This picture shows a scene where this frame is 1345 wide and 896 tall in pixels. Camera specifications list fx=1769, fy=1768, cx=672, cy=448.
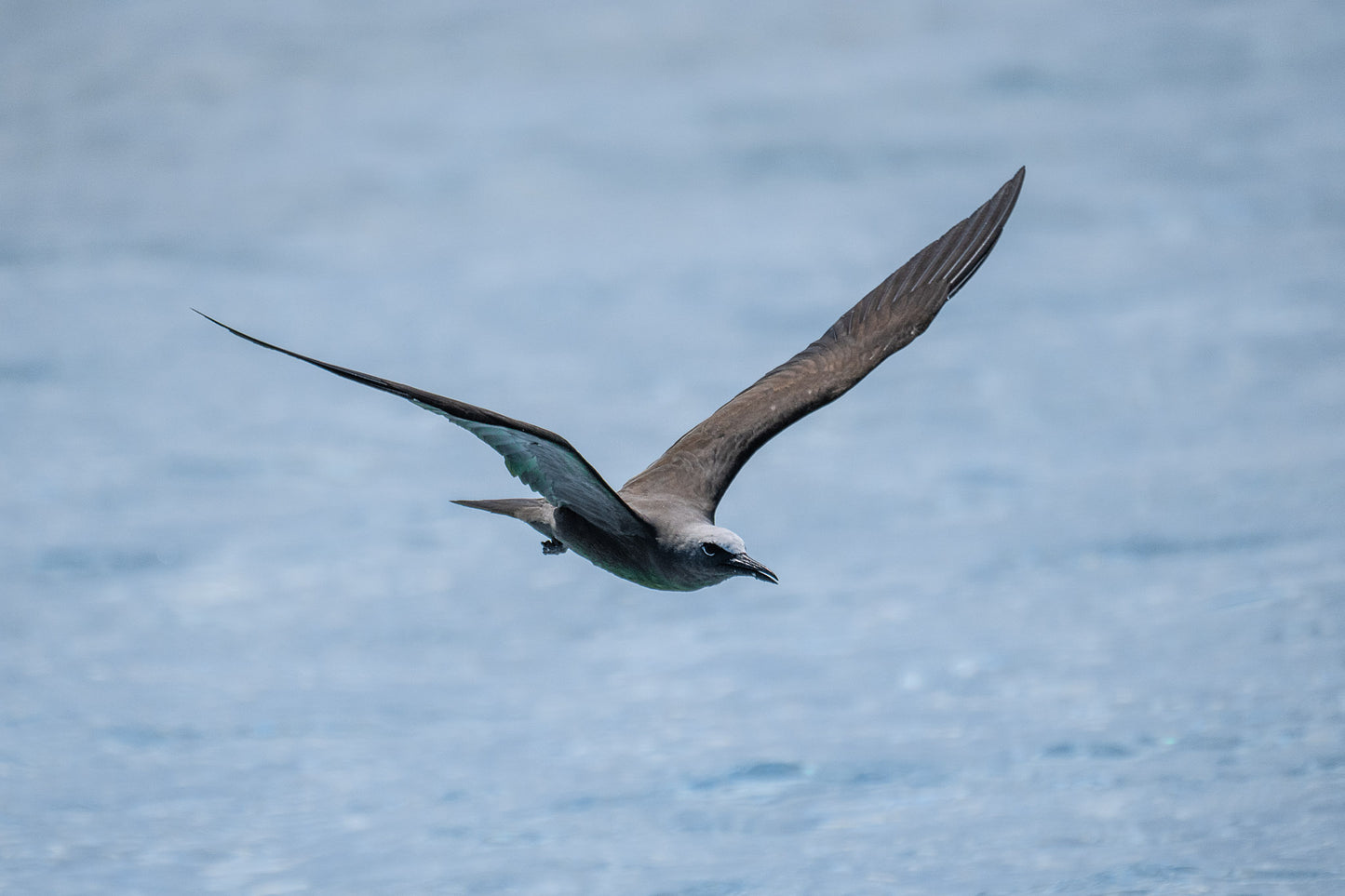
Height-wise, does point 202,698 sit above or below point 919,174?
below

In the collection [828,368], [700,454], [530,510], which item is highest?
[828,368]

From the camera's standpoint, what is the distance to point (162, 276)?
13523 millimetres

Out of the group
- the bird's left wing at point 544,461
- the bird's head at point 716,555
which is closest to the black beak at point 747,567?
the bird's head at point 716,555

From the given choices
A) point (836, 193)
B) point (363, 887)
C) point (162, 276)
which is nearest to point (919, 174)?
point (836, 193)

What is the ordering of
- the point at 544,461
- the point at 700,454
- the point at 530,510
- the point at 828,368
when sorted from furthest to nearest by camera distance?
the point at 828,368, the point at 700,454, the point at 530,510, the point at 544,461

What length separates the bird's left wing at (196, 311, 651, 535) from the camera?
512cm

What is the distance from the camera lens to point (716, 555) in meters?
6.34

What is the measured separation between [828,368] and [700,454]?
0.72 meters

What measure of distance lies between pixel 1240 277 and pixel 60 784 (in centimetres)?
926

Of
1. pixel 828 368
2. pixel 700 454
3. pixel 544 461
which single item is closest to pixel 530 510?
pixel 700 454

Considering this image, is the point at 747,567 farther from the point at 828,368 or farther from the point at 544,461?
the point at 828,368

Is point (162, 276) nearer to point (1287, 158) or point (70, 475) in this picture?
point (70, 475)

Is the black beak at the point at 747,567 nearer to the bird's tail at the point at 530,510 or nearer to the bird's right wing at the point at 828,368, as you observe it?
the bird's right wing at the point at 828,368

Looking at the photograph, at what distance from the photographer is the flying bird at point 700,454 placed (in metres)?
5.93
